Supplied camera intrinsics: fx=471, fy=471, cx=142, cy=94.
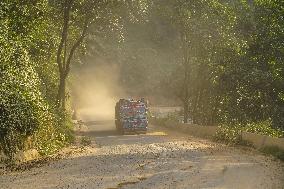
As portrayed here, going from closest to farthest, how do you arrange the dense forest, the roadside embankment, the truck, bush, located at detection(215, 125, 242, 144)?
1. the roadside embankment
2. the dense forest
3. bush, located at detection(215, 125, 242, 144)
4. the truck

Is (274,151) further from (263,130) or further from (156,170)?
(156,170)

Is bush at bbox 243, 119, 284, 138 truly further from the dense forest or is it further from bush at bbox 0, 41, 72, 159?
bush at bbox 0, 41, 72, 159

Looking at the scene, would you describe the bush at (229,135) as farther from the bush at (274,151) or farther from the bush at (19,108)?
the bush at (19,108)

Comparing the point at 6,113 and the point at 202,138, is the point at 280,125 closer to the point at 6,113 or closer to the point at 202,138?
the point at 202,138

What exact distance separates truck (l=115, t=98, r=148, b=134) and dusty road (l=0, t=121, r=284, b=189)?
11.4 meters

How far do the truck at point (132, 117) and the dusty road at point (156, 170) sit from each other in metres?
11.4

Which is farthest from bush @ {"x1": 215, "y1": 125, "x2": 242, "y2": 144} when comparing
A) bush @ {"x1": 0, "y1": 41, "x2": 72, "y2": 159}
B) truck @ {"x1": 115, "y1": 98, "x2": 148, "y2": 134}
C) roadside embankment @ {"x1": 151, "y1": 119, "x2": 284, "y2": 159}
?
bush @ {"x1": 0, "y1": 41, "x2": 72, "y2": 159}

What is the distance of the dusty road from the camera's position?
45.9 ft

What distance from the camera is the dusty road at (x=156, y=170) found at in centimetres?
1398

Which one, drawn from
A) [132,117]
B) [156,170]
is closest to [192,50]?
[132,117]

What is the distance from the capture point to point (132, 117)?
3462 cm

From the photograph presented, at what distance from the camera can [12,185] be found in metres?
14.0

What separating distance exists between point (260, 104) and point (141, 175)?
66.5ft

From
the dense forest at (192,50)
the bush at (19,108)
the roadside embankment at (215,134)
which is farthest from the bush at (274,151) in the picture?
the bush at (19,108)
